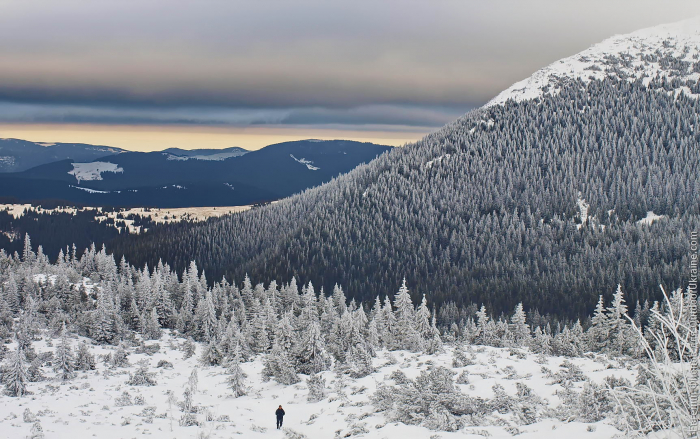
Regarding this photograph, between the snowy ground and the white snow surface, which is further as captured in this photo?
the white snow surface

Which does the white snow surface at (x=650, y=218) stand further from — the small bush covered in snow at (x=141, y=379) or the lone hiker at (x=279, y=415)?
the lone hiker at (x=279, y=415)

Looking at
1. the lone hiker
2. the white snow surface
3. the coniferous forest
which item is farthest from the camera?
the white snow surface

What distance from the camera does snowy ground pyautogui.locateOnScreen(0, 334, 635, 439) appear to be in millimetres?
33444

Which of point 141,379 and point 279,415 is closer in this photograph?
point 279,415

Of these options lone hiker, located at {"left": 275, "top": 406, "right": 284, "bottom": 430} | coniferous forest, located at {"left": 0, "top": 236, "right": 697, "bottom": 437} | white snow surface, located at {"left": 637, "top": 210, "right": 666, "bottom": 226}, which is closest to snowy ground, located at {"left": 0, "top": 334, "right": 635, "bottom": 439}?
lone hiker, located at {"left": 275, "top": 406, "right": 284, "bottom": 430}

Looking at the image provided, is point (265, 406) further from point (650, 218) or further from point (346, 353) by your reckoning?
point (650, 218)

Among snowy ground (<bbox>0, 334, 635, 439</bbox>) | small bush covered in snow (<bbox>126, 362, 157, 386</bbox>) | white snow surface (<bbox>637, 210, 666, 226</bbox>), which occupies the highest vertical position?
white snow surface (<bbox>637, 210, 666, 226</bbox>)

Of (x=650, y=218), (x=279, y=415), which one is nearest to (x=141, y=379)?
(x=279, y=415)

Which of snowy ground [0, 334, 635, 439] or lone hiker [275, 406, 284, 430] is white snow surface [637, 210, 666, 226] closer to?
snowy ground [0, 334, 635, 439]

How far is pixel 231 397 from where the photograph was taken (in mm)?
49812

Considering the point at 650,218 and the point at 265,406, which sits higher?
the point at 650,218

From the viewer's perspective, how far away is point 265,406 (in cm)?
4578

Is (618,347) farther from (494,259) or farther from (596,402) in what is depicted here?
(494,259)

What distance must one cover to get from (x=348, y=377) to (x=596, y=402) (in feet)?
78.2
